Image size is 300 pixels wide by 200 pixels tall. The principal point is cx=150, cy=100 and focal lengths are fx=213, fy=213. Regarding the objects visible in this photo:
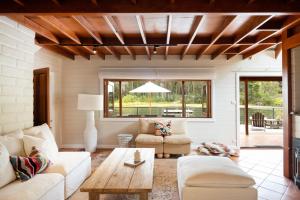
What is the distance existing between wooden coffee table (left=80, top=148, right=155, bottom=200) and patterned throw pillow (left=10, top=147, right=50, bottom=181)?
630 millimetres

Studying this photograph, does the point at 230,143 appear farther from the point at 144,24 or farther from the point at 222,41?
the point at 144,24

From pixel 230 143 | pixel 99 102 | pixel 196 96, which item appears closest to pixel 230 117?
pixel 230 143

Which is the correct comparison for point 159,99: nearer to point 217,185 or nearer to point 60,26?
point 60,26

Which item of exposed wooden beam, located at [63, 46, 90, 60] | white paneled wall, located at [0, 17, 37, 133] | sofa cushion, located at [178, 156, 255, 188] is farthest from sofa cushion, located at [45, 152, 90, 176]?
exposed wooden beam, located at [63, 46, 90, 60]

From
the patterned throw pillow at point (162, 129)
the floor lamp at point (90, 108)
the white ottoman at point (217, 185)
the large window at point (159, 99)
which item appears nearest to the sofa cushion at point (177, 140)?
the patterned throw pillow at point (162, 129)

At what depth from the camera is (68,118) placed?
584 centimetres

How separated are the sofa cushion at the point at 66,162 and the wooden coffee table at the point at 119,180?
0.44 m

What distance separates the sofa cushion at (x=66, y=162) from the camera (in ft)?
8.80

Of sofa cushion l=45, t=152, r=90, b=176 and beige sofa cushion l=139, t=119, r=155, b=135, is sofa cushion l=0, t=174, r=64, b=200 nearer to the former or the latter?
sofa cushion l=45, t=152, r=90, b=176

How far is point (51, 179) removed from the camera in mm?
2402
